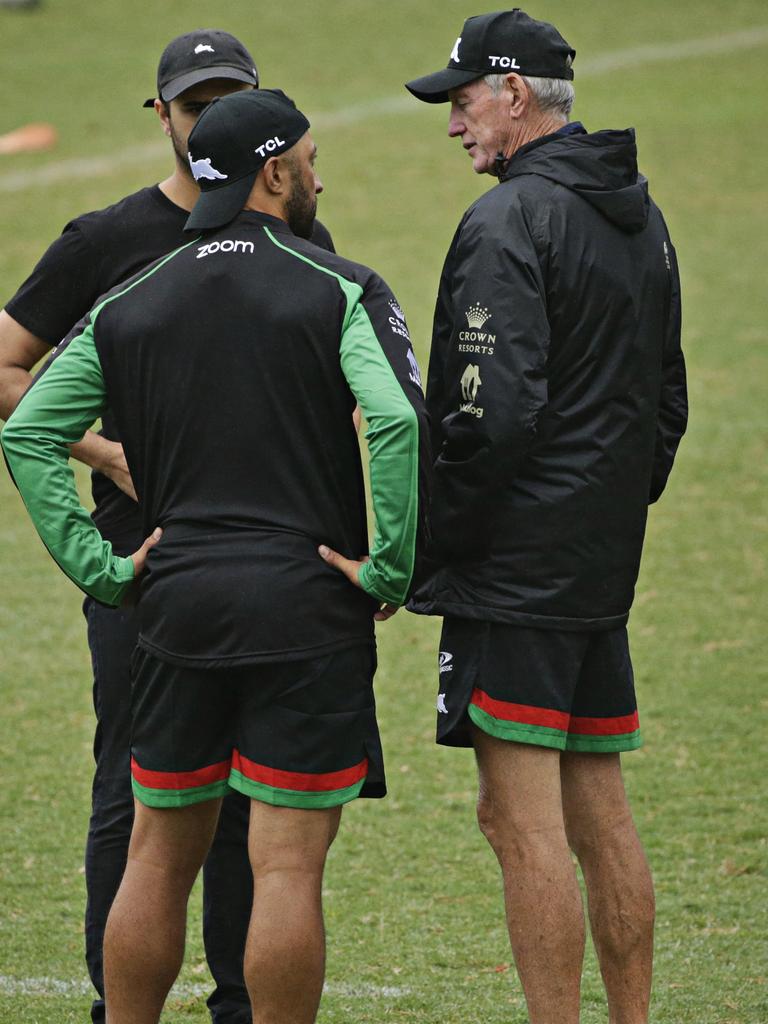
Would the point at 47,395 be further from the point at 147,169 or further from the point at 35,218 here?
the point at 147,169

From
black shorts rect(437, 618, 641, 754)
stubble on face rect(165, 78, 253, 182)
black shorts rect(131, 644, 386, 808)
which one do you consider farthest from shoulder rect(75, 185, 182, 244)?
black shorts rect(437, 618, 641, 754)

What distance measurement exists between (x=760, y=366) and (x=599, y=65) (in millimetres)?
11193

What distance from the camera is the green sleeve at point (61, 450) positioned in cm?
322

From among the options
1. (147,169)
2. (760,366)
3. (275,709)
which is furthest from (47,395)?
(147,169)

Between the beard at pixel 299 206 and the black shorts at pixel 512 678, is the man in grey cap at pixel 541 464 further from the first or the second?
the beard at pixel 299 206

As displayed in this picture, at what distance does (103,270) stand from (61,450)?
68cm

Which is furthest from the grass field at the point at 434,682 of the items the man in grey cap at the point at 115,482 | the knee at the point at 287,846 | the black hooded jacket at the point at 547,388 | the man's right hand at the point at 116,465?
the man's right hand at the point at 116,465

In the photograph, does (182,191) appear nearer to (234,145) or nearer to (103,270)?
(103,270)

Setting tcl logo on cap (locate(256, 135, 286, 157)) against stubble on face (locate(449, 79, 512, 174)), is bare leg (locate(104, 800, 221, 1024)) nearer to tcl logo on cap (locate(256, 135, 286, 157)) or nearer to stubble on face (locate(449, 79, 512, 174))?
tcl logo on cap (locate(256, 135, 286, 157))

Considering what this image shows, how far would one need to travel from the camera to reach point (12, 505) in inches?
373

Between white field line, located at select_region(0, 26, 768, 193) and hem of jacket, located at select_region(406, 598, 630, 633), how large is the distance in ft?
46.1

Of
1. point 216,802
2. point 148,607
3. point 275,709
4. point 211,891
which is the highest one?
point 148,607

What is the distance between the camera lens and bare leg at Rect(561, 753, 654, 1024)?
357cm

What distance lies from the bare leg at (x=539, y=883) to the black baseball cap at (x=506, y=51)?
145 cm
